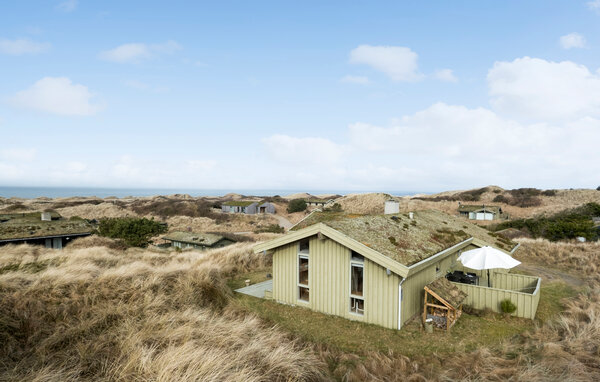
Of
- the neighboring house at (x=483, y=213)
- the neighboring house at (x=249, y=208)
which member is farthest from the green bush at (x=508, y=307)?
the neighboring house at (x=249, y=208)

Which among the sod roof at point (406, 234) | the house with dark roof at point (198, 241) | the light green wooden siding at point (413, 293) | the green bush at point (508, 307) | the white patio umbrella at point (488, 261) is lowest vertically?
the house with dark roof at point (198, 241)

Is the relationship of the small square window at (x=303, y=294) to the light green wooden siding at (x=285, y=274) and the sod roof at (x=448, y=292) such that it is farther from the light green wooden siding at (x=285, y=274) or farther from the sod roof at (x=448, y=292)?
the sod roof at (x=448, y=292)

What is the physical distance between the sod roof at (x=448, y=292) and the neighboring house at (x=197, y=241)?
962 inches

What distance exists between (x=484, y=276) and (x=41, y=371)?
58.2 ft

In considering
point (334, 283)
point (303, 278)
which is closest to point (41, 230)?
point (303, 278)

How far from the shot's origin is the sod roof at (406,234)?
10.9 m

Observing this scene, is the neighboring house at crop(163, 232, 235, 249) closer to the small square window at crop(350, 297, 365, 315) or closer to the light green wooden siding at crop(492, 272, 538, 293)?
the small square window at crop(350, 297, 365, 315)

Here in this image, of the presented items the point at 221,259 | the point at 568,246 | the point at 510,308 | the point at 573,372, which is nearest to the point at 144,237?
the point at 221,259

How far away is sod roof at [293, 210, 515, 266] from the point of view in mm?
10859

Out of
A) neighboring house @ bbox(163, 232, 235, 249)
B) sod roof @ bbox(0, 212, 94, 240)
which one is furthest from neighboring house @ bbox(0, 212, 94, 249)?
neighboring house @ bbox(163, 232, 235, 249)

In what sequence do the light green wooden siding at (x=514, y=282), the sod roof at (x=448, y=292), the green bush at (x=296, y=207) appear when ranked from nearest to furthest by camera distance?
the sod roof at (x=448, y=292), the light green wooden siding at (x=514, y=282), the green bush at (x=296, y=207)

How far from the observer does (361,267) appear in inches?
434

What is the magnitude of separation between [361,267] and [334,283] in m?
1.29

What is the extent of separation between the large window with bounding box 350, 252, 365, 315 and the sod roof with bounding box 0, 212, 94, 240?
1045 inches
